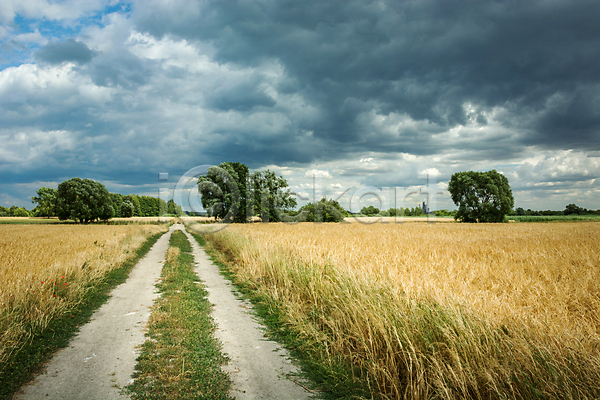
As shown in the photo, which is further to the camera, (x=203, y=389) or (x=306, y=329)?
(x=306, y=329)

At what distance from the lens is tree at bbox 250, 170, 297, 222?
1951 inches

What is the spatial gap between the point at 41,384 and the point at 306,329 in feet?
14.2

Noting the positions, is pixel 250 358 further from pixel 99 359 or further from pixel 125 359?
pixel 99 359

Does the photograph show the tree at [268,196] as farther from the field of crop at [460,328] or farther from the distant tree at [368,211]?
the field of crop at [460,328]

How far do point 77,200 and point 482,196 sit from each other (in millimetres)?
87231

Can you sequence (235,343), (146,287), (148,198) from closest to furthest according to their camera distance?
(235,343)
(146,287)
(148,198)

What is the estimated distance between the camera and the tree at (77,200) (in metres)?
56.3

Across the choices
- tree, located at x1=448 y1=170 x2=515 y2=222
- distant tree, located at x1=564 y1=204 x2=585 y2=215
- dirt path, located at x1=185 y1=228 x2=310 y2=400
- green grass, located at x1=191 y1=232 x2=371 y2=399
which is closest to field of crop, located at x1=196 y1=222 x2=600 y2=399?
green grass, located at x1=191 y1=232 x2=371 y2=399

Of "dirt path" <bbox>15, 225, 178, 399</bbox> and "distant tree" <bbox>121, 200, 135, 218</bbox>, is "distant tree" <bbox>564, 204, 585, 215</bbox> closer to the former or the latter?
"dirt path" <bbox>15, 225, 178, 399</bbox>

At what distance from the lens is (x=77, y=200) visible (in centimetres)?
5625

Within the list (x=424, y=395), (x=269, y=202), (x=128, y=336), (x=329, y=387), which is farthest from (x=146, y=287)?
(x=269, y=202)

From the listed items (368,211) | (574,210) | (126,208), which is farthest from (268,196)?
(574,210)

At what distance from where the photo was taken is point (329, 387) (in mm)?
4047

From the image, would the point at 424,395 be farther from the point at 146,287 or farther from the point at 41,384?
the point at 146,287
